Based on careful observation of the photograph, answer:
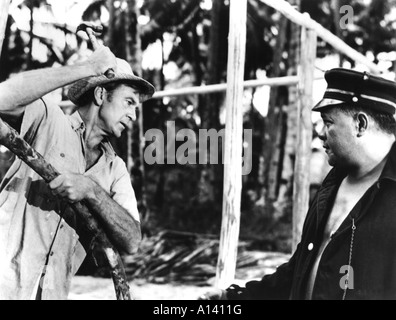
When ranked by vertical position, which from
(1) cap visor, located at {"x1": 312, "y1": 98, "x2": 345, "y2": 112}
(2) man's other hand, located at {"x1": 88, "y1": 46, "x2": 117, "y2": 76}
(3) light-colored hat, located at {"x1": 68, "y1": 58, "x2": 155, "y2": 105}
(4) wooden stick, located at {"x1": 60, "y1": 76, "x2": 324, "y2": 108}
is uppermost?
(4) wooden stick, located at {"x1": 60, "y1": 76, "x2": 324, "y2": 108}

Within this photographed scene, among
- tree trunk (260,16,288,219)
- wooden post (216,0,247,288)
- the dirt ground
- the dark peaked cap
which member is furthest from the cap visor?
tree trunk (260,16,288,219)

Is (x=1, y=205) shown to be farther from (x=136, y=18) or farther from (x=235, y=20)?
(x=136, y=18)

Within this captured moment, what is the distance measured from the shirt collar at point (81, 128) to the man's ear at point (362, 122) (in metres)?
0.83

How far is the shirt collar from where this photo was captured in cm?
196

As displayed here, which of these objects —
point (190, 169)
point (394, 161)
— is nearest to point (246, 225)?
point (190, 169)

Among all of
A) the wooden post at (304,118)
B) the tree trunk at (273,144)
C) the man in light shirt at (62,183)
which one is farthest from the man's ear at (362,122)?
the tree trunk at (273,144)

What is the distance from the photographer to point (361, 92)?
80.0 inches

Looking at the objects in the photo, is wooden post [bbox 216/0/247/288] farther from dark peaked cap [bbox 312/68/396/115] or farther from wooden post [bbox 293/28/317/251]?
wooden post [bbox 293/28/317/251]

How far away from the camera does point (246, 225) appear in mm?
5891

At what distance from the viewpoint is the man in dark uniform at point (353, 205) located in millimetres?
1966

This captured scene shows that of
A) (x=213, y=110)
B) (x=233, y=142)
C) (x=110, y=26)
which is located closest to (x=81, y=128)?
(x=233, y=142)

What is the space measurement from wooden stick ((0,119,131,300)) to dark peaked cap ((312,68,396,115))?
2.86 feet

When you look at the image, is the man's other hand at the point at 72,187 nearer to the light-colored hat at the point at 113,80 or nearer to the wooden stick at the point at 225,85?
the light-colored hat at the point at 113,80

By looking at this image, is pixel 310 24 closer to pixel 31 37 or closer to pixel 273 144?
pixel 31 37
